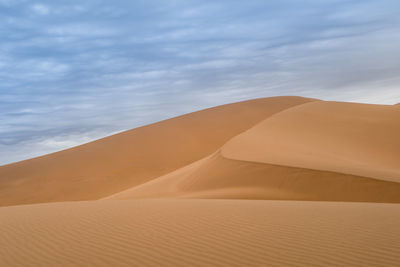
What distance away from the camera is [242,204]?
905 centimetres

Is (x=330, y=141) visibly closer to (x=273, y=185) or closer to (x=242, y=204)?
(x=273, y=185)

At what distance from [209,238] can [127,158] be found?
1226 inches

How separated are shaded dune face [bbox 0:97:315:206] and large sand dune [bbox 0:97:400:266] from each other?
0.23 metres

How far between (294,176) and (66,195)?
1973 centimetres

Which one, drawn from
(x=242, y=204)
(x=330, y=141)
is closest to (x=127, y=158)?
(x=330, y=141)

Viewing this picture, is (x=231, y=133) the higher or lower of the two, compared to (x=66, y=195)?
higher

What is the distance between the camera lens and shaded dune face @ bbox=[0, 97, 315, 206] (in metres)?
29.5

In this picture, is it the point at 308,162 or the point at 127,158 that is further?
the point at 127,158

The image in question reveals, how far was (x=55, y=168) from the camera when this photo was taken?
36.2 meters

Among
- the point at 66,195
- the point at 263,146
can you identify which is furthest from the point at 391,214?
the point at 66,195

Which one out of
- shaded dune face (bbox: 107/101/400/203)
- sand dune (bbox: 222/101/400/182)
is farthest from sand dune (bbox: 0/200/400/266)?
sand dune (bbox: 222/101/400/182)

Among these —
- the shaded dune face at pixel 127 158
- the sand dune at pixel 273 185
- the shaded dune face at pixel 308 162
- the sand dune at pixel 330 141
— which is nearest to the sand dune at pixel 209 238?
the sand dune at pixel 273 185

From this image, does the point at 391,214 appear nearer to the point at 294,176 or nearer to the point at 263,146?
the point at 294,176

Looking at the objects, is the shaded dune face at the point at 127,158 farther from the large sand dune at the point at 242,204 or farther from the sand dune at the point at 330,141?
the sand dune at the point at 330,141
